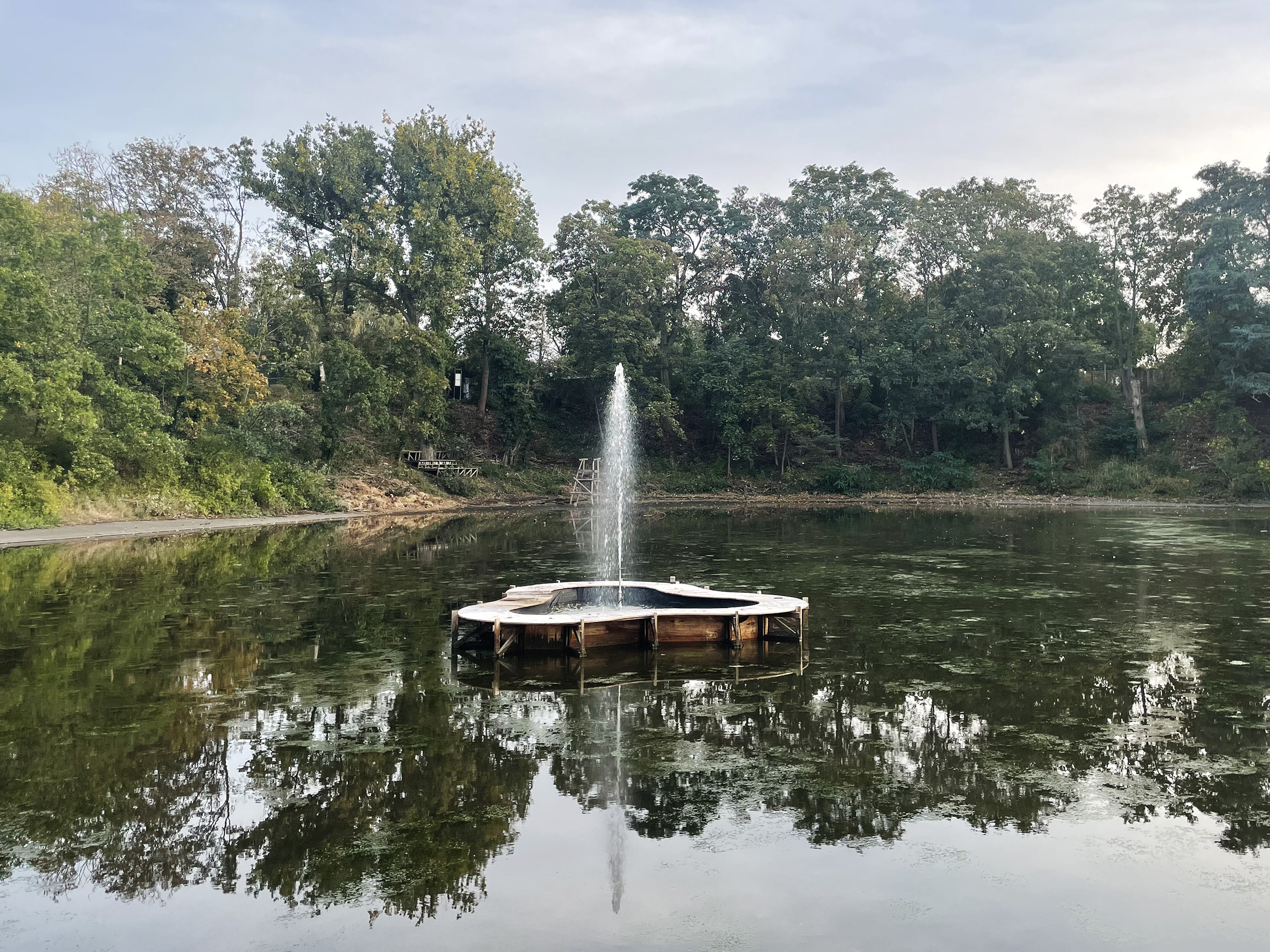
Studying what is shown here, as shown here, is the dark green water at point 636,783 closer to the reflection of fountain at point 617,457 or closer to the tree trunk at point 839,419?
the reflection of fountain at point 617,457

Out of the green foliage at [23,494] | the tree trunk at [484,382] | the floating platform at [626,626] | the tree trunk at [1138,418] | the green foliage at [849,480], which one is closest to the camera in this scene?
the floating platform at [626,626]

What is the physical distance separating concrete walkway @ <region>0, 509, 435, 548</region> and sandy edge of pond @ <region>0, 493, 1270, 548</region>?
0.03 meters

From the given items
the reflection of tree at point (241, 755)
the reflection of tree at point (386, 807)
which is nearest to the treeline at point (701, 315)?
the reflection of tree at point (241, 755)

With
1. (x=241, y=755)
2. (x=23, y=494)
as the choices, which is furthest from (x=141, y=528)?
(x=241, y=755)

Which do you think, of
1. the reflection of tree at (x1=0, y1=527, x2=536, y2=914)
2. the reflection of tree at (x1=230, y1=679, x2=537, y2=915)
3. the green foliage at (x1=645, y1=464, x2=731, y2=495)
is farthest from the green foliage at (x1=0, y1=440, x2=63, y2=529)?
the green foliage at (x1=645, y1=464, x2=731, y2=495)

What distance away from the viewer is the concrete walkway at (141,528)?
25.1 m

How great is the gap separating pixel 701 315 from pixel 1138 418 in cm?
2663

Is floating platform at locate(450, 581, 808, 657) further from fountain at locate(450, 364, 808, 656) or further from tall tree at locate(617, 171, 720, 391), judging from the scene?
tall tree at locate(617, 171, 720, 391)

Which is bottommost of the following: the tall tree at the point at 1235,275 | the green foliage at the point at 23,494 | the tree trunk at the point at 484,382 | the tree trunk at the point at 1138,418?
the green foliage at the point at 23,494

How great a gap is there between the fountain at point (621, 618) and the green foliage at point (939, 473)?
3776cm

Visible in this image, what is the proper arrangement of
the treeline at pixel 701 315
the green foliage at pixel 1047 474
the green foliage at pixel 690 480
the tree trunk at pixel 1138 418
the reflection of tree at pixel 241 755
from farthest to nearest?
the green foliage at pixel 690 480
the tree trunk at pixel 1138 418
the green foliage at pixel 1047 474
the treeline at pixel 701 315
the reflection of tree at pixel 241 755

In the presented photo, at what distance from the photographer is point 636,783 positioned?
7668 mm

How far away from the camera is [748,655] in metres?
12.5

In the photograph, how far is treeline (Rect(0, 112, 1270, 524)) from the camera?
4181 centimetres
